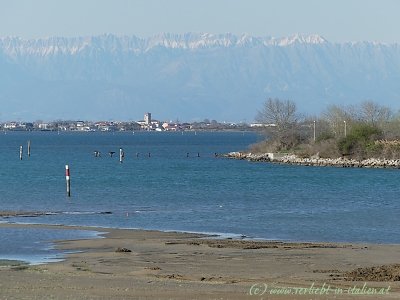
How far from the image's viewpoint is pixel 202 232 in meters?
27.5

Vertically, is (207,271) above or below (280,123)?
below

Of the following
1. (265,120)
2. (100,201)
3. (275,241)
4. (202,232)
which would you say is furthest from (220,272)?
(265,120)

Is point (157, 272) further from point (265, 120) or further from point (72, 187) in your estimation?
point (265, 120)

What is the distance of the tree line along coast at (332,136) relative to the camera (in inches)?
3184

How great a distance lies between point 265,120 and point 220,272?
8030 centimetres

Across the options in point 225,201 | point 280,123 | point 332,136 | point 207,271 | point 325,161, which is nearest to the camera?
point 207,271

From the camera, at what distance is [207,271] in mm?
→ 17906

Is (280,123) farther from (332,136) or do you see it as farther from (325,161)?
(325,161)

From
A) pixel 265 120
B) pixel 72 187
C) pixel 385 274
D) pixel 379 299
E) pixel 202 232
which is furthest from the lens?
pixel 265 120

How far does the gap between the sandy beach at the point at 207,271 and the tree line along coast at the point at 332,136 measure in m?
56.4

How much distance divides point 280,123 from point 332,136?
27.0ft

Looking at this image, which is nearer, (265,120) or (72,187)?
(72,187)

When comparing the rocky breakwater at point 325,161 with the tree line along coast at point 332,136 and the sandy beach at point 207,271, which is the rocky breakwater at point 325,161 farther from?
the sandy beach at point 207,271

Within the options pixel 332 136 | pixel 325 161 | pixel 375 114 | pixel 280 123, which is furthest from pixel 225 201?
pixel 375 114
